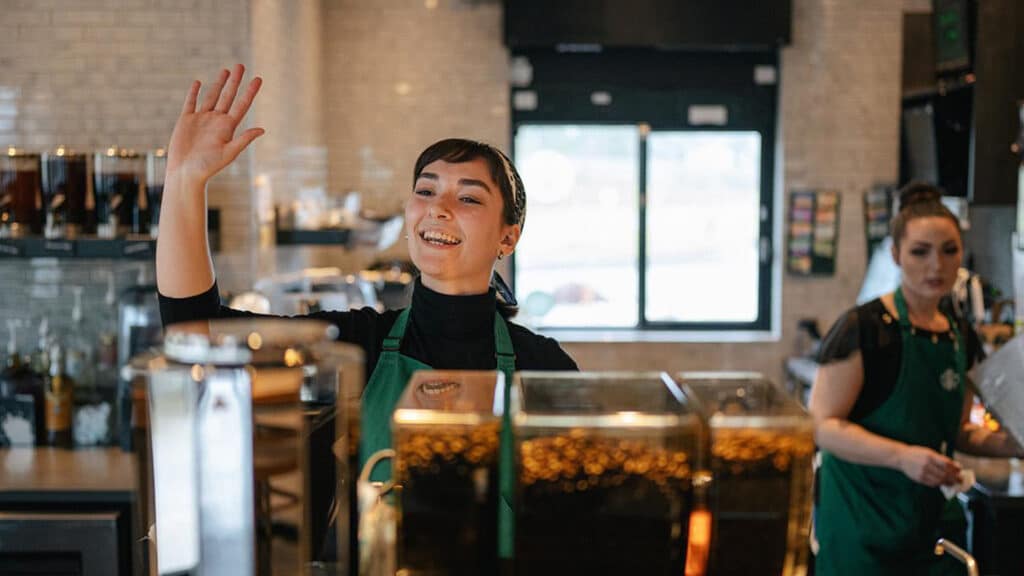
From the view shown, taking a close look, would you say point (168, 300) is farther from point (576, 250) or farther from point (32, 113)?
point (576, 250)

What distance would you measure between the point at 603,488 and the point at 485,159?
3.01 ft

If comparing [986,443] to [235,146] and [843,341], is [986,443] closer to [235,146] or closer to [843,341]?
[843,341]

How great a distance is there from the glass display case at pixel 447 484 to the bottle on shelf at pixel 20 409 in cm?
322

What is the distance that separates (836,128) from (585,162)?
146cm

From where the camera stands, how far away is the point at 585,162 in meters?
6.64

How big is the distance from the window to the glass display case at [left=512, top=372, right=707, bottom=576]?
5.47 meters

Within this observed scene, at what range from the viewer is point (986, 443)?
298 cm

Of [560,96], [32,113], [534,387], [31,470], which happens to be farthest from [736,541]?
[560,96]

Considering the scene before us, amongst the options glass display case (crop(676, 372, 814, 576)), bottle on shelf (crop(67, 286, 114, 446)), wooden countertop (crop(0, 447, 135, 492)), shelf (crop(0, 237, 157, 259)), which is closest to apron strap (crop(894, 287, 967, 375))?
glass display case (crop(676, 372, 814, 576))

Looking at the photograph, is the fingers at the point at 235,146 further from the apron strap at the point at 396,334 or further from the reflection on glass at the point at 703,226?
the reflection on glass at the point at 703,226

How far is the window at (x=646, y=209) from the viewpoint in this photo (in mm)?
6551

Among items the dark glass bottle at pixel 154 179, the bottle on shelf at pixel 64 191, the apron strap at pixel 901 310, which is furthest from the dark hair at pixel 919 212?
the bottle on shelf at pixel 64 191

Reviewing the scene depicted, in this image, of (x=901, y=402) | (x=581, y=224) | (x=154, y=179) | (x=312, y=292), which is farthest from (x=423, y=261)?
(x=581, y=224)

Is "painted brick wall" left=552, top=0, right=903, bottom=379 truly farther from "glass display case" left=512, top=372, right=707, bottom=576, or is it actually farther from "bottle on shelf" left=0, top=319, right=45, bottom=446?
"glass display case" left=512, top=372, right=707, bottom=576
